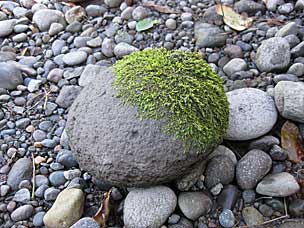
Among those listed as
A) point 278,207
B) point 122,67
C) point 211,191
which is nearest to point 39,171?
point 122,67

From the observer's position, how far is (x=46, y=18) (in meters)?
2.67

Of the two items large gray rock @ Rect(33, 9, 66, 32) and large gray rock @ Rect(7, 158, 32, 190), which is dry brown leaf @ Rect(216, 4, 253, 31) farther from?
large gray rock @ Rect(7, 158, 32, 190)

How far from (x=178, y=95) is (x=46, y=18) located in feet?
4.23

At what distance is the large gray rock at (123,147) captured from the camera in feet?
5.29

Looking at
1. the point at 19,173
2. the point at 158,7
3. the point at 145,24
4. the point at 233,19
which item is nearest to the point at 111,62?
the point at 145,24

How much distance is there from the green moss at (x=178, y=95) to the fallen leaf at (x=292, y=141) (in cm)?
29

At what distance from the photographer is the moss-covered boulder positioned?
162cm

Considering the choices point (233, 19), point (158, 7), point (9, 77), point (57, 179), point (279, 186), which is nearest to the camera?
point (279, 186)

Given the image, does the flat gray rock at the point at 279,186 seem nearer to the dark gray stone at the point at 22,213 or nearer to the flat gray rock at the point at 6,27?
the dark gray stone at the point at 22,213

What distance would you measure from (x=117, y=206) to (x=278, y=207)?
572 millimetres

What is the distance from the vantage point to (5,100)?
2.24 metres

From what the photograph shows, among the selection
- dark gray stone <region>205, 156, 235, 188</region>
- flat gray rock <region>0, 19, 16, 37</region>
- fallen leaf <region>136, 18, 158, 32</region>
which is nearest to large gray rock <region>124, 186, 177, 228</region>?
dark gray stone <region>205, 156, 235, 188</region>

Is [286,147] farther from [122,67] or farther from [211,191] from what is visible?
[122,67]

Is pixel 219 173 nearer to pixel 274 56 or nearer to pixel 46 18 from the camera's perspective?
pixel 274 56
